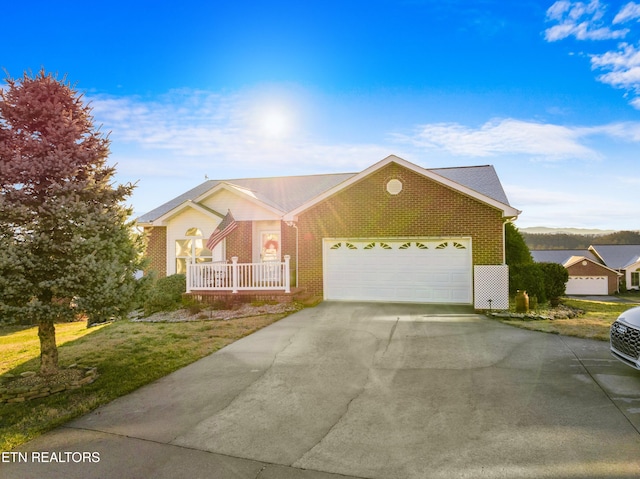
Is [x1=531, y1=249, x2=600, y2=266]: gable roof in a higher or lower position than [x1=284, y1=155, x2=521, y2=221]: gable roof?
lower

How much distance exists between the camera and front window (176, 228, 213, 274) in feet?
56.3

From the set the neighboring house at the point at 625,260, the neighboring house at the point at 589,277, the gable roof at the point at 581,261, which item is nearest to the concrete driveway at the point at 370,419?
the neighboring house at the point at 589,277

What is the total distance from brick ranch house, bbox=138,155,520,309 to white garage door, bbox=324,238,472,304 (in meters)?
0.03

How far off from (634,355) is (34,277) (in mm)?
9550

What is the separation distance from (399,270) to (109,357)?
9606mm

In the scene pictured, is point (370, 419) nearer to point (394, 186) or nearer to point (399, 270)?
point (399, 270)

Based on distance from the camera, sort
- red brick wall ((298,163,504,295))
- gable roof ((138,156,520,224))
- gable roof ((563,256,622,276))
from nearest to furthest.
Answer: red brick wall ((298,163,504,295))
gable roof ((138,156,520,224))
gable roof ((563,256,622,276))

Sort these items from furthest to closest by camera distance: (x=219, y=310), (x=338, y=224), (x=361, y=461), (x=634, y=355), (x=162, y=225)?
(x=162, y=225) → (x=338, y=224) → (x=219, y=310) → (x=634, y=355) → (x=361, y=461)

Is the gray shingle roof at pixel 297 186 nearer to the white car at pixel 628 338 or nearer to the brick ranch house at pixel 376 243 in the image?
the brick ranch house at pixel 376 243

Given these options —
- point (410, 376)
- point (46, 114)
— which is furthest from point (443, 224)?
point (46, 114)

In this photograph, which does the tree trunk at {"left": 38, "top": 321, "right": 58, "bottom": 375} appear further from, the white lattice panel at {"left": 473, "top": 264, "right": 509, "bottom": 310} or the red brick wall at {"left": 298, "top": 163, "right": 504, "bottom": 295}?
the white lattice panel at {"left": 473, "top": 264, "right": 509, "bottom": 310}

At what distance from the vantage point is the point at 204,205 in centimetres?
1759

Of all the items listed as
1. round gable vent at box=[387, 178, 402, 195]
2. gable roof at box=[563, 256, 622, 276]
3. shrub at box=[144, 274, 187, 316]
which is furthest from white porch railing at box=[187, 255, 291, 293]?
gable roof at box=[563, 256, 622, 276]

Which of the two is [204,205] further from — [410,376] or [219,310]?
[410,376]
